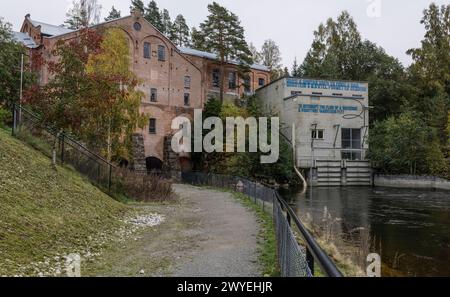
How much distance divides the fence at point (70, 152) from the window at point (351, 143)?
87.7 ft

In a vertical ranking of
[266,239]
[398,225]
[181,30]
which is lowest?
[398,225]

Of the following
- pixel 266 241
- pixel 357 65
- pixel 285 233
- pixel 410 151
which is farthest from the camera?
pixel 357 65

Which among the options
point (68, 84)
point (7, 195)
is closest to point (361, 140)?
point (68, 84)

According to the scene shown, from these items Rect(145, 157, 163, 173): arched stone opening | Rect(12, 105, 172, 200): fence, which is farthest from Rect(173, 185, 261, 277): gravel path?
Rect(145, 157, 163, 173): arched stone opening

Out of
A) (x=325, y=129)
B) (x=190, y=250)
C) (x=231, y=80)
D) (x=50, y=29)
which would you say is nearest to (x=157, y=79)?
(x=50, y=29)

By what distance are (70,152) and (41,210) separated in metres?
7.04

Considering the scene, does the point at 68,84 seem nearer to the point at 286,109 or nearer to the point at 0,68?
the point at 0,68

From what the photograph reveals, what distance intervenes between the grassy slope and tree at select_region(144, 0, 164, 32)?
189 feet

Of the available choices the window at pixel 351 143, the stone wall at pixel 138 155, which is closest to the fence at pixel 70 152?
the stone wall at pixel 138 155

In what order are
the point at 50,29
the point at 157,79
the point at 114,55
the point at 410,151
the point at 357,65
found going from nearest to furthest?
1. the point at 114,55
2. the point at 410,151
3. the point at 50,29
4. the point at 157,79
5. the point at 357,65

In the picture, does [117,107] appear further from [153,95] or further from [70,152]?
[153,95]

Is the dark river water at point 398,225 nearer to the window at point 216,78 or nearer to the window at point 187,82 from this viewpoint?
the window at point 187,82

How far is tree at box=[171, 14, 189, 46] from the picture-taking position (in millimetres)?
71688

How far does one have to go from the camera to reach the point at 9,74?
2284 centimetres
